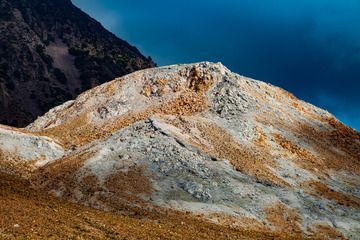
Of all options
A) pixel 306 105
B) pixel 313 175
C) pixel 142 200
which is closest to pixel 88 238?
pixel 142 200

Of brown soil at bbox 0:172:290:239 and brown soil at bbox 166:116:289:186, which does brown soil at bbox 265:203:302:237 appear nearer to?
brown soil at bbox 0:172:290:239

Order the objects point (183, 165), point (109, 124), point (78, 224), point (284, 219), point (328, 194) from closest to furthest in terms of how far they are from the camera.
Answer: point (78, 224)
point (284, 219)
point (183, 165)
point (328, 194)
point (109, 124)

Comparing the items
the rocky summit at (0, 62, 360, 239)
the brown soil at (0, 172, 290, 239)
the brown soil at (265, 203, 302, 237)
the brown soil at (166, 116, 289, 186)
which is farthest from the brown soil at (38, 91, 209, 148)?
the brown soil at (265, 203, 302, 237)

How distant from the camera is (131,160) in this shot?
65.1 m

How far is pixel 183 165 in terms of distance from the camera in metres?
64.0

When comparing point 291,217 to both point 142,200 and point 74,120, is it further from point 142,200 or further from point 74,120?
point 74,120

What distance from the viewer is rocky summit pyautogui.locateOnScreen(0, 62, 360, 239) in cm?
4759

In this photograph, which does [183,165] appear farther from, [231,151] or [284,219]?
[284,219]

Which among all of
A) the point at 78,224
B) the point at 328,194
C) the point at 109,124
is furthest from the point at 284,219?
the point at 109,124

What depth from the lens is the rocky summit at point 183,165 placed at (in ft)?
156

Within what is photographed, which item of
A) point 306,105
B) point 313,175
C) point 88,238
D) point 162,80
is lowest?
point 88,238

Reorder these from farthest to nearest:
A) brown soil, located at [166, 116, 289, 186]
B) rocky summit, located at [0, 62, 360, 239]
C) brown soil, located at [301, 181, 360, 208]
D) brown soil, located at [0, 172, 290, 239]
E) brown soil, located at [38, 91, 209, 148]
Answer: brown soil, located at [38, 91, 209, 148]
brown soil, located at [166, 116, 289, 186]
brown soil, located at [301, 181, 360, 208]
rocky summit, located at [0, 62, 360, 239]
brown soil, located at [0, 172, 290, 239]

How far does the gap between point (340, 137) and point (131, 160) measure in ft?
145

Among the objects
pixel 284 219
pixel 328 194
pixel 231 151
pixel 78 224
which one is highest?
pixel 231 151
